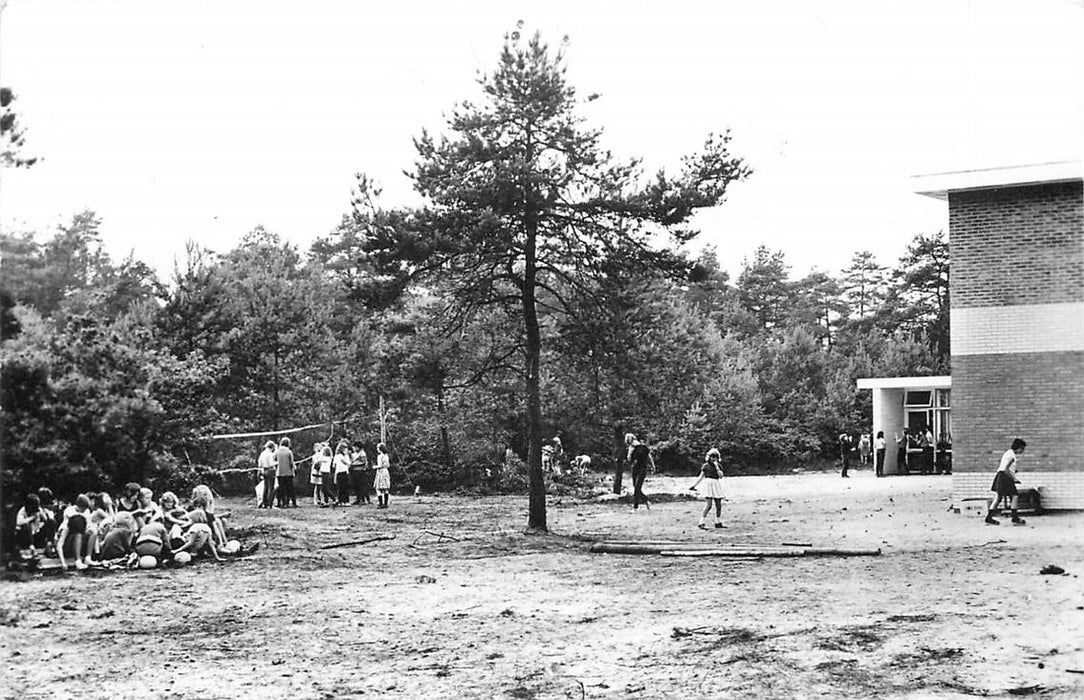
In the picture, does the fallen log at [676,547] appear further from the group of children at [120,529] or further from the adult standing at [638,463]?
the group of children at [120,529]

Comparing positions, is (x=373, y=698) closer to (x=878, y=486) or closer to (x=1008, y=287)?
(x=1008, y=287)

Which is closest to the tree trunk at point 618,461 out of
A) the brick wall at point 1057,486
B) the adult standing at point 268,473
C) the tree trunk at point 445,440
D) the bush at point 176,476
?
the tree trunk at point 445,440

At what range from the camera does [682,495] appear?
81.8 ft

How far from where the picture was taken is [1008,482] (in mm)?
15352

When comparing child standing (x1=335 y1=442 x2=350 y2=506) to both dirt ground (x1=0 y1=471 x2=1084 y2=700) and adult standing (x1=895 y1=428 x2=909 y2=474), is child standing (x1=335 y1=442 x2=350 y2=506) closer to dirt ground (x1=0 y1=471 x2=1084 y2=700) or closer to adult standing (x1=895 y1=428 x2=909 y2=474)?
dirt ground (x1=0 y1=471 x2=1084 y2=700)

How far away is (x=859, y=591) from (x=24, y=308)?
978 cm

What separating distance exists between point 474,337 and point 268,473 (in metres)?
5.25

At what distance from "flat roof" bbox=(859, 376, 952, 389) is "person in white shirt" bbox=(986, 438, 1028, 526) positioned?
474 inches

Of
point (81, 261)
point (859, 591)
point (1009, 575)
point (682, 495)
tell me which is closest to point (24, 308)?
point (81, 261)

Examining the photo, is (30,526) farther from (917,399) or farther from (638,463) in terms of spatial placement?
(917,399)

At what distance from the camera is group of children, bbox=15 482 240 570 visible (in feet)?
40.8

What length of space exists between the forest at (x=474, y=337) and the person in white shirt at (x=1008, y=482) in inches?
227

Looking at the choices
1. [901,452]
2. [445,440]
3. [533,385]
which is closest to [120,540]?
[533,385]

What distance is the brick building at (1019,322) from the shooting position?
52.6 ft
